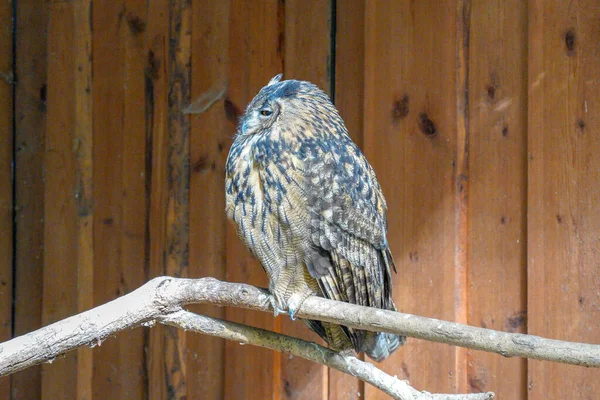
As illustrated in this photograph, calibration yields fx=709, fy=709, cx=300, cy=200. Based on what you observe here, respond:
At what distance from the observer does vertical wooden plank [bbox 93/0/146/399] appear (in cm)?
291

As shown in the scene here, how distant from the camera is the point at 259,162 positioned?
6.18 ft

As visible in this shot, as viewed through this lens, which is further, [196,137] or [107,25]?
[107,25]

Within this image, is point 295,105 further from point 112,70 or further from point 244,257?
point 112,70

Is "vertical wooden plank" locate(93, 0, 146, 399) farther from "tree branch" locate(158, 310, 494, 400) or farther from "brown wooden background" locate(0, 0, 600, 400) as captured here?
"tree branch" locate(158, 310, 494, 400)

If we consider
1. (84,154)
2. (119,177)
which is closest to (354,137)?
(119,177)

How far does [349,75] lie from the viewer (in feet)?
8.18

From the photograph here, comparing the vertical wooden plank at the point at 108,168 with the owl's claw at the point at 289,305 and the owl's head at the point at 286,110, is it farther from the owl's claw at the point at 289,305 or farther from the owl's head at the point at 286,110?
the owl's claw at the point at 289,305

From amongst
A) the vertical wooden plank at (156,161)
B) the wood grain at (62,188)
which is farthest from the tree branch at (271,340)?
the wood grain at (62,188)

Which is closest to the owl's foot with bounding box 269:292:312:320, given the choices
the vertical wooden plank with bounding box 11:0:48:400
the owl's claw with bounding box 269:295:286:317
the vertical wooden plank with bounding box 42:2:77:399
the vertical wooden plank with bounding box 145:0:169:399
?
the owl's claw with bounding box 269:295:286:317

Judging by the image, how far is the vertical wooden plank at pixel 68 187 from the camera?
116 inches

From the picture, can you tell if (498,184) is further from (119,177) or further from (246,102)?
(119,177)

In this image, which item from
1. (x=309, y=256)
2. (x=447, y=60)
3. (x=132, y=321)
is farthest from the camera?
(x=447, y=60)

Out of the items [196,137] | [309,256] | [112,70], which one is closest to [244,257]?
[196,137]

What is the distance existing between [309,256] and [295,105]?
42 cm
